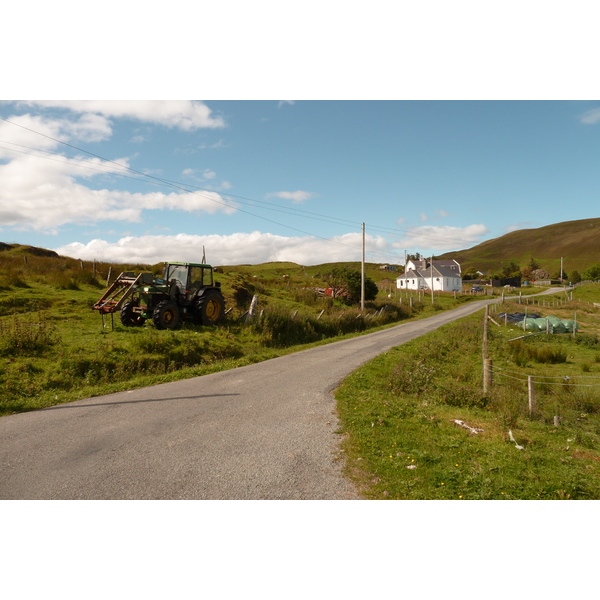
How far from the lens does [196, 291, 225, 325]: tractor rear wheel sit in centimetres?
1688

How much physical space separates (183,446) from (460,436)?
508cm

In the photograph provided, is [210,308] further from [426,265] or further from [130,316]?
Result: [426,265]

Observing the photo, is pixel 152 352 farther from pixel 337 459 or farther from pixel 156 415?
pixel 337 459

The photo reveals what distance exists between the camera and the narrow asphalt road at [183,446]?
5.03 metres

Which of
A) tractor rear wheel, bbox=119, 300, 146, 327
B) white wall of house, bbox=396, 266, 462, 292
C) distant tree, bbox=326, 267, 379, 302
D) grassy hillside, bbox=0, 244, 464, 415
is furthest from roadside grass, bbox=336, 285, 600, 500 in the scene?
white wall of house, bbox=396, 266, 462, 292

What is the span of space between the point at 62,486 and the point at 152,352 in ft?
26.2

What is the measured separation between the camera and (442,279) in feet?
253

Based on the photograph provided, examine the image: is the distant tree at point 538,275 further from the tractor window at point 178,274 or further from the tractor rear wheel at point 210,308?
the tractor window at point 178,274

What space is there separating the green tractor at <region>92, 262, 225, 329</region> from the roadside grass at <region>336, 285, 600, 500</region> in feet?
26.6

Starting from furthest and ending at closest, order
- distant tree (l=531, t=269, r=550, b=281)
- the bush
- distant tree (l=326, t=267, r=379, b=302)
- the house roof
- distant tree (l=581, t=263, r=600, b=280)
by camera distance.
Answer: distant tree (l=531, t=269, r=550, b=281) < distant tree (l=581, t=263, r=600, b=280) < the house roof < distant tree (l=326, t=267, r=379, b=302) < the bush

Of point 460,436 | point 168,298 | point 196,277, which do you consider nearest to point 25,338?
point 168,298

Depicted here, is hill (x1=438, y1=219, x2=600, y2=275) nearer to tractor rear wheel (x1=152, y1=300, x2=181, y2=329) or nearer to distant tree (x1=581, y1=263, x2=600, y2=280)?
distant tree (x1=581, y1=263, x2=600, y2=280)

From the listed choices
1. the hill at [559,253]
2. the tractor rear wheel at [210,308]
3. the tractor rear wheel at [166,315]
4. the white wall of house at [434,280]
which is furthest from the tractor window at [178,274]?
the hill at [559,253]

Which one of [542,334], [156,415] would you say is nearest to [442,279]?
[542,334]
